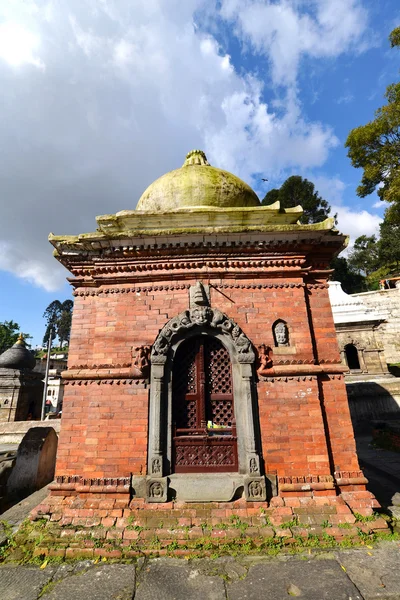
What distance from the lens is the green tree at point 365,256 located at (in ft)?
142

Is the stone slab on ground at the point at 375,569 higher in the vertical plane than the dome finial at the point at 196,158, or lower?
lower

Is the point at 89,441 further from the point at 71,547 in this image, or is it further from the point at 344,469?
the point at 344,469

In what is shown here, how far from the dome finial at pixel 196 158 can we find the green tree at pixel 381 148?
35.9 ft

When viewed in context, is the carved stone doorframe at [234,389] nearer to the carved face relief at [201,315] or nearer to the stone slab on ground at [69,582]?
the carved face relief at [201,315]

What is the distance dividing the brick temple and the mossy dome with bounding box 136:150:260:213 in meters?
0.82

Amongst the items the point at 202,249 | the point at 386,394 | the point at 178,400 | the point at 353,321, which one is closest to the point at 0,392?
the point at 178,400

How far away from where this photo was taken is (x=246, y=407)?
206 inches

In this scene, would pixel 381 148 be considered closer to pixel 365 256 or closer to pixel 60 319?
→ pixel 365 256

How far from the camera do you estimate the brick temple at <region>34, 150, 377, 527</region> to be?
497cm

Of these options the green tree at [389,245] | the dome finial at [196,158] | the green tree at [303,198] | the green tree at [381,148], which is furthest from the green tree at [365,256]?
the dome finial at [196,158]

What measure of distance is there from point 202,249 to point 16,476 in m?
6.04

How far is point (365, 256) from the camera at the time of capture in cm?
4419

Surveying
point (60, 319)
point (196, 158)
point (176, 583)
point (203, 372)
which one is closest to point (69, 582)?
point (176, 583)

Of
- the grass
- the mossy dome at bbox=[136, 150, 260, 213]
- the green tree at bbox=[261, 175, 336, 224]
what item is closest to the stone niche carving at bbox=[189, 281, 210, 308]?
the mossy dome at bbox=[136, 150, 260, 213]
